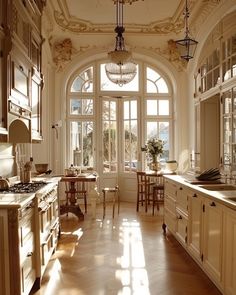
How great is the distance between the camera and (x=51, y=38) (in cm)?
699

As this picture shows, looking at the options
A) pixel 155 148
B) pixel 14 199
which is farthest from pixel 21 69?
pixel 155 148

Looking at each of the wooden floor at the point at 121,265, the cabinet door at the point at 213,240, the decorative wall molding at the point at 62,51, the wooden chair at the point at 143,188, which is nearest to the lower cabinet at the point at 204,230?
the cabinet door at the point at 213,240

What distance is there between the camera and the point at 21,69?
11.7 feet

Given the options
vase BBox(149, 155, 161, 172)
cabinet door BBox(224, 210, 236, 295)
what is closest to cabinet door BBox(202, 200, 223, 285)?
cabinet door BBox(224, 210, 236, 295)

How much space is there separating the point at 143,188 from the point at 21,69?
4.47 m

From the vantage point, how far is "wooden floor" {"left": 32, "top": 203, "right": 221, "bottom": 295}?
312 cm

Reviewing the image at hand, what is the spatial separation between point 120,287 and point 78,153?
4.85 m

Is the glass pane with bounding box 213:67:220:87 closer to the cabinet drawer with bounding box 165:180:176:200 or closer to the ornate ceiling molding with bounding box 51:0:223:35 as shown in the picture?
the ornate ceiling molding with bounding box 51:0:223:35

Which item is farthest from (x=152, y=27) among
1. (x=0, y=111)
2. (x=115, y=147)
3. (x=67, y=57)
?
(x=0, y=111)

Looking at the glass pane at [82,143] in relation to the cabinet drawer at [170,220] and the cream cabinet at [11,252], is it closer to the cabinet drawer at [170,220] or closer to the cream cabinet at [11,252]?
the cabinet drawer at [170,220]

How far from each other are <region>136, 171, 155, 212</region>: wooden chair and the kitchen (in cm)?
59

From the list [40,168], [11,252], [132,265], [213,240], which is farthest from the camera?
[40,168]

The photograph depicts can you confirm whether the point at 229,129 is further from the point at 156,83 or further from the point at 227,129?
the point at 156,83

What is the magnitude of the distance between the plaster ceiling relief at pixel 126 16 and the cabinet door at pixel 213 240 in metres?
4.25
